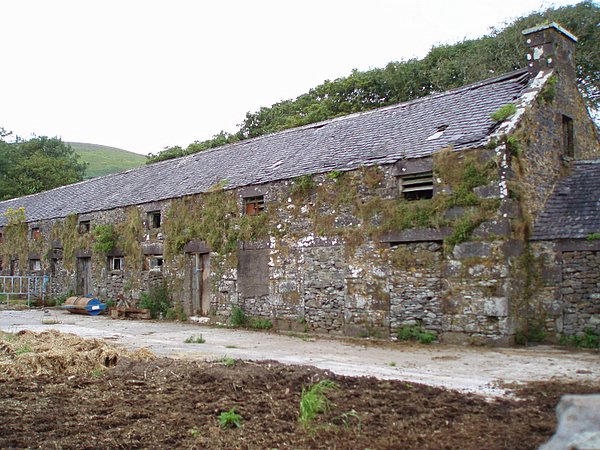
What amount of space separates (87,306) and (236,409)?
1779 cm

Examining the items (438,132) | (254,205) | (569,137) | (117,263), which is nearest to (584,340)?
(438,132)

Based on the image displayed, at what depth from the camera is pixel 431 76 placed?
108 feet

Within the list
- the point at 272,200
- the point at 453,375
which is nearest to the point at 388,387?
the point at 453,375

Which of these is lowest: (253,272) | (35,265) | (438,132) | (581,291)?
(581,291)

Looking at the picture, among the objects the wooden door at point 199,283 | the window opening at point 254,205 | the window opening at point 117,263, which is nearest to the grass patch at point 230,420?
the window opening at point 254,205

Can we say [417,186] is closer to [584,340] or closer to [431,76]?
[584,340]

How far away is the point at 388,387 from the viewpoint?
24.2ft

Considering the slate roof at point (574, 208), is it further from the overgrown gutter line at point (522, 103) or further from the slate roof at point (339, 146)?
the slate roof at point (339, 146)

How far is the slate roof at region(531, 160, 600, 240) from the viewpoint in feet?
41.0

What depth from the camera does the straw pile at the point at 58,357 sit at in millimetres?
8734

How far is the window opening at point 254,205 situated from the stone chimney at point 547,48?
26.9 feet

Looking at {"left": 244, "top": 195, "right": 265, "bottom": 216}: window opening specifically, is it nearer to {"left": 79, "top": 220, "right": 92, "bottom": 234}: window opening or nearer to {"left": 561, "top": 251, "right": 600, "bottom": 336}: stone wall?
{"left": 561, "top": 251, "right": 600, "bottom": 336}: stone wall

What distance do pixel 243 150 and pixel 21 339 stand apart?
12.5m

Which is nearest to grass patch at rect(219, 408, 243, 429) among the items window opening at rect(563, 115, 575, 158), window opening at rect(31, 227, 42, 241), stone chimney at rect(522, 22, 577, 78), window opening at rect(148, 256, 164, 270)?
stone chimney at rect(522, 22, 577, 78)
